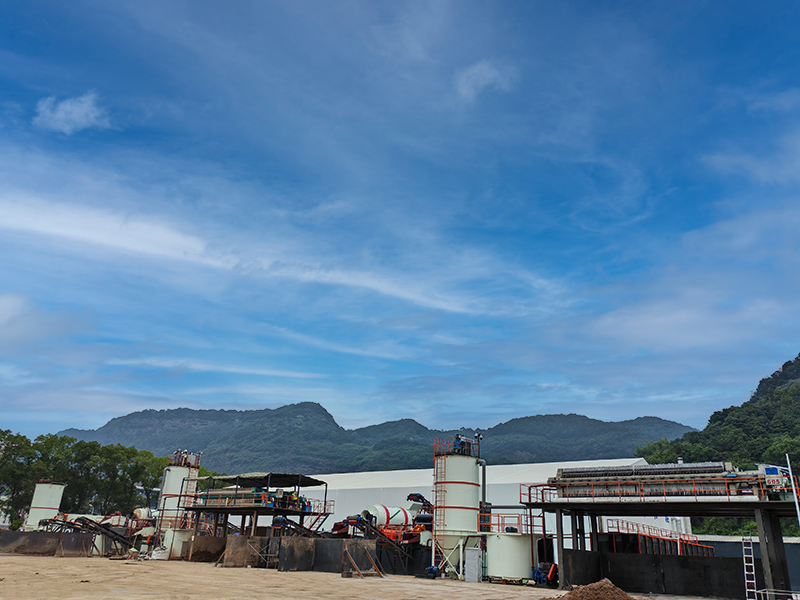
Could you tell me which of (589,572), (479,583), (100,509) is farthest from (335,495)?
(100,509)

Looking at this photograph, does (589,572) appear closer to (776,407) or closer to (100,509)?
(100,509)

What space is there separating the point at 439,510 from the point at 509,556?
6273 millimetres

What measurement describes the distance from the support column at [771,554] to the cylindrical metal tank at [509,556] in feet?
43.1

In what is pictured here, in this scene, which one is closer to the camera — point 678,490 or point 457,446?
point 678,490

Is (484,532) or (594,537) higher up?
(594,537)

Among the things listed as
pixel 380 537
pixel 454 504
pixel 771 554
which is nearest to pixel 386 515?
pixel 380 537

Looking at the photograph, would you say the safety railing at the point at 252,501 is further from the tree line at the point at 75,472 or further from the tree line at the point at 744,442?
the tree line at the point at 744,442

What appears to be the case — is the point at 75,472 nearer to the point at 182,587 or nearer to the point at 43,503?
the point at 43,503

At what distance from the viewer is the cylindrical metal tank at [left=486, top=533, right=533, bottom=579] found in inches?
1363

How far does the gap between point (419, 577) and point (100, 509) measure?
7221cm

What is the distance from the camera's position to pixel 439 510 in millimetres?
39750

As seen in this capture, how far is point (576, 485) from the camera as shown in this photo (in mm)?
31578

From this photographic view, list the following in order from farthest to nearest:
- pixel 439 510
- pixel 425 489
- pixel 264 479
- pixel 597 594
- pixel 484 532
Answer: pixel 425 489 → pixel 264 479 → pixel 484 532 → pixel 439 510 → pixel 597 594

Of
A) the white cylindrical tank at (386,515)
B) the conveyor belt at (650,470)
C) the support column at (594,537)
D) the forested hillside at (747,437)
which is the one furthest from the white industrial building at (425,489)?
the forested hillside at (747,437)
